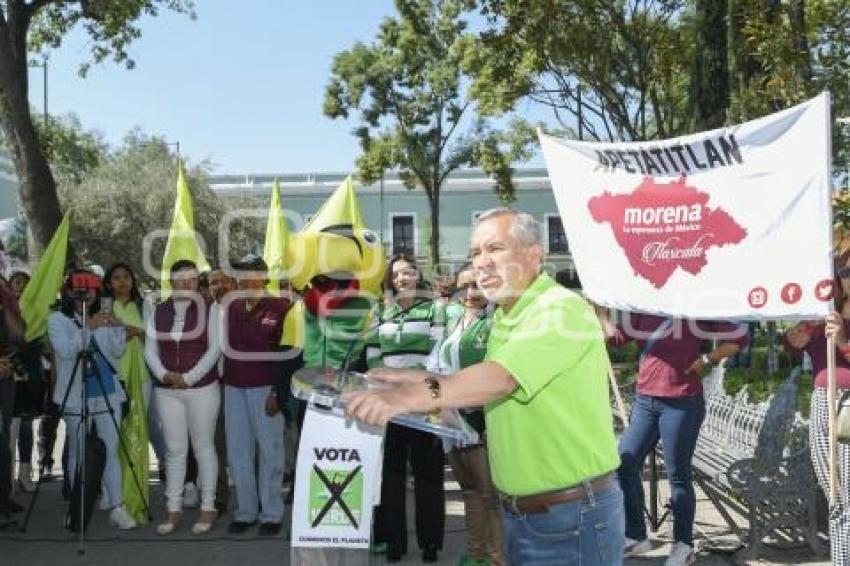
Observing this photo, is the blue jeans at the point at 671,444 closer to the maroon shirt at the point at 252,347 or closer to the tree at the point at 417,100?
the maroon shirt at the point at 252,347

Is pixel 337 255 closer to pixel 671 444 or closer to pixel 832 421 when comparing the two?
pixel 671 444

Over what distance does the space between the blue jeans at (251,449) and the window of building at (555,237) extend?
4947 cm

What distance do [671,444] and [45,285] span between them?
190 inches

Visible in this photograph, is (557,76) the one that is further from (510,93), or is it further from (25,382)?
(25,382)

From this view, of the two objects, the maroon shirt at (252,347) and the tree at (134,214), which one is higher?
the tree at (134,214)

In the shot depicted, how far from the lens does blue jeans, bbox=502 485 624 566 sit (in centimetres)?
288

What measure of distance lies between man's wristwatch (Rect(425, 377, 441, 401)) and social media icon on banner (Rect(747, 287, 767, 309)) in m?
3.24

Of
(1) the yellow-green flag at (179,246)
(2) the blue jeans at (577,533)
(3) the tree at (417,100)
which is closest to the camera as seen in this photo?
(2) the blue jeans at (577,533)

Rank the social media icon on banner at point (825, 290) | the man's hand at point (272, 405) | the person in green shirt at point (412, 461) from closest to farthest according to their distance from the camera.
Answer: the social media icon on banner at point (825, 290) → the person in green shirt at point (412, 461) → the man's hand at point (272, 405)

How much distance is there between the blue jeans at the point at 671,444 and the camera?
562cm

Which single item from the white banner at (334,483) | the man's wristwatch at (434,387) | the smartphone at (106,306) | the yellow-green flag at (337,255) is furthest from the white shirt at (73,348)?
the man's wristwatch at (434,387)

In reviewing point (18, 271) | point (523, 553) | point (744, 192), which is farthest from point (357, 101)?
point (523, 553)

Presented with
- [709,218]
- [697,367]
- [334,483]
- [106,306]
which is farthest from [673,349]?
[106,306]

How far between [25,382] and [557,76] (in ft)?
47.2
